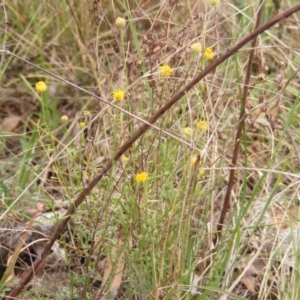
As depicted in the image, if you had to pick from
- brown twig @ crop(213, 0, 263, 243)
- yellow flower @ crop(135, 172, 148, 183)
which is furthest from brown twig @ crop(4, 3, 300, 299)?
brown twig @ crop(213, 0, 263, 243)

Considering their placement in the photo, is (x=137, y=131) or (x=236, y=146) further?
(x=236, y=146)

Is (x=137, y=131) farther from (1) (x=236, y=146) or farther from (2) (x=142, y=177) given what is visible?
(1) (x=236, y=146)

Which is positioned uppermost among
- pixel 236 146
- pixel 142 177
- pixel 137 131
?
pixel 137 131

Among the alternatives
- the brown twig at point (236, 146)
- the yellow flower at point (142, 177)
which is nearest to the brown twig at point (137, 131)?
the yellow flower at point (142, 177)

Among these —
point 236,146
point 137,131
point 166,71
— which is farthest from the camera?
point 236,146

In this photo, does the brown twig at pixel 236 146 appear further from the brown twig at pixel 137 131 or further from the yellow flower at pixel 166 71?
the brown twig at pixel 137 131

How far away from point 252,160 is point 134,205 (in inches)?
35.4

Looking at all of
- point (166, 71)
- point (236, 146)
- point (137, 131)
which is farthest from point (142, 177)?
point (236, 146)

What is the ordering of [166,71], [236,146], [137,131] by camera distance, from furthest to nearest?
[236,146], [166,71], [137,131]

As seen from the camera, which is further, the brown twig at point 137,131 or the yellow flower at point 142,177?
the yellow flower at point 142,177

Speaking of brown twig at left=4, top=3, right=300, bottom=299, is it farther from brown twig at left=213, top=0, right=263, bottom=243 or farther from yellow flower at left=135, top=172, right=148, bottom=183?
brown twig at left=213, top=0, right=263, bottom=243

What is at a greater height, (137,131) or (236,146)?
(137,131)

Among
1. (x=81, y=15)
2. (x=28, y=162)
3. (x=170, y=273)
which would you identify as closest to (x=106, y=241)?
(x=170, y=273)

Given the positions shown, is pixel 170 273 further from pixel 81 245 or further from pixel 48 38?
pixel 48 38
